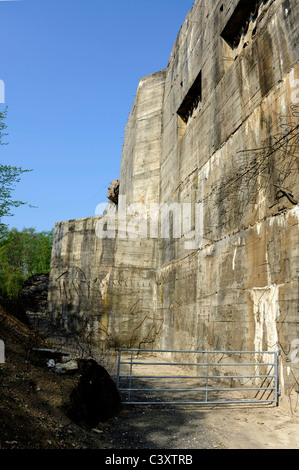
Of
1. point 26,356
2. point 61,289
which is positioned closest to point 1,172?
point 61,289

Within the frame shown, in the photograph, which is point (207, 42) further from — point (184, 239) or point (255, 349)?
point (255, 349)

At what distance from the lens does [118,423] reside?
5207 mm

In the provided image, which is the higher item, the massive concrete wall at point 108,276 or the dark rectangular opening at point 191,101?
the dark rectangular opening at point 191,101

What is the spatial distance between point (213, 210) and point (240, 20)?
18.1 ft

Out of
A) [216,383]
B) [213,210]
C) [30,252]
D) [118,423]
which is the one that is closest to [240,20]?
[213,210]

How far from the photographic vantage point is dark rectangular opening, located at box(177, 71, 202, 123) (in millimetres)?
13195

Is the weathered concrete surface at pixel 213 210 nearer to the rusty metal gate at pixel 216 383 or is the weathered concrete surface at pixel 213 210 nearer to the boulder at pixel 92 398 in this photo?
the rusty metal gate at pixel 216 383

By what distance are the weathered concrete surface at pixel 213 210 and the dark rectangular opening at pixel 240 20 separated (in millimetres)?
174

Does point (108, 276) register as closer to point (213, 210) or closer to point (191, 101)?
point (213, 210)

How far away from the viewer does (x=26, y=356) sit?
587 centimetres

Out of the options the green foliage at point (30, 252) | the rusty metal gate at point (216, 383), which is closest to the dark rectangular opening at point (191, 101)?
the rusty metal gate at point (216, 383)

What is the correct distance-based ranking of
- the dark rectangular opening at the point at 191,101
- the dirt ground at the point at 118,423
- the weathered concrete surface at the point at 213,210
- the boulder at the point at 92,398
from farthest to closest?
the dark rectangular opening at the point at 191,101 → the weathered concrete surface at the point at 213,210 → the boulder at the point at 92,398 → the dirt ground at the point at 118,423

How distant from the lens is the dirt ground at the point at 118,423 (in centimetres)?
386

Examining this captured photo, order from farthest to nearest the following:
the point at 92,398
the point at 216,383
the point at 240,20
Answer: the point at 240,20 → the point at 216,383 → the point at 92,398
